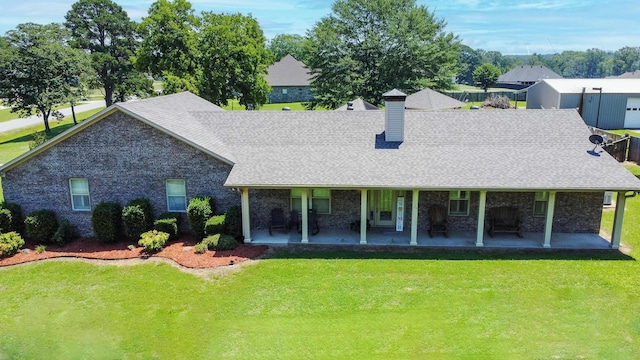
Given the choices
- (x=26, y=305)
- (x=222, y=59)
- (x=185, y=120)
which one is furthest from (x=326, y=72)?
(x=26, y=305)

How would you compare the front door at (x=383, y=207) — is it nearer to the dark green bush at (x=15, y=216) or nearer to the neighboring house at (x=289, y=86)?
the dark green bush at (x=15, y=216)

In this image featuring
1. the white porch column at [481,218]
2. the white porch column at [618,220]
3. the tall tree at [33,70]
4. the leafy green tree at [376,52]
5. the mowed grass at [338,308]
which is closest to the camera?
the mowed grass at [338,308]

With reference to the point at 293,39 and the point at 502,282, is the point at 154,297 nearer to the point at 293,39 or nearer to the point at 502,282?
the point at 502,282

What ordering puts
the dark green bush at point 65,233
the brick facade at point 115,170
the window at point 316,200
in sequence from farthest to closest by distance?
1. the window at point 316,200
2. the brick facade at point 115,170
3. the dark green bush at point 65,233

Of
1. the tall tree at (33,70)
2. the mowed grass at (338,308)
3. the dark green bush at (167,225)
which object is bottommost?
the mowed grass at (338,308)

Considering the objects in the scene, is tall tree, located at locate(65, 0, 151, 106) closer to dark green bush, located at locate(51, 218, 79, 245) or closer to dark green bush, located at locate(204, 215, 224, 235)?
dark green bush, located at locate(51, 218, 79, 245)

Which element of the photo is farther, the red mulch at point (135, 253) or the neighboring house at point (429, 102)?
the neighboring house at point (429, 102)

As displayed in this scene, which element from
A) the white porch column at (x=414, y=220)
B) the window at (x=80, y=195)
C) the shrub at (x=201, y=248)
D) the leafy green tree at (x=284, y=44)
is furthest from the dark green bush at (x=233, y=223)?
the leafy green tree at (x=284, y=44)
